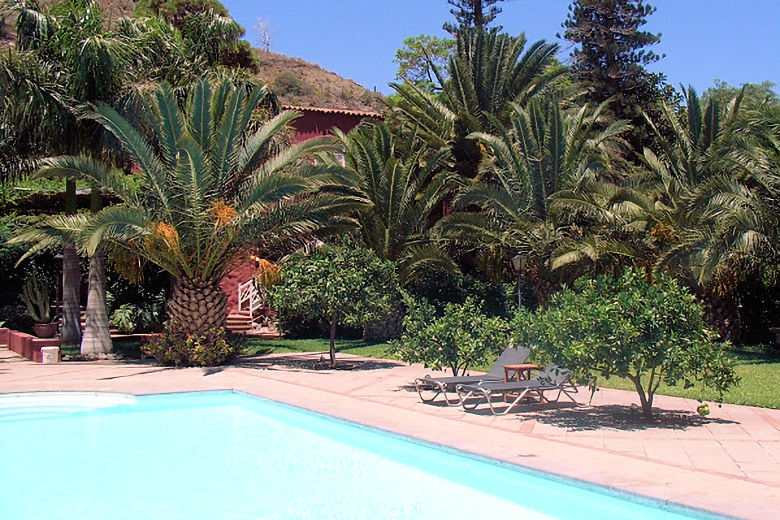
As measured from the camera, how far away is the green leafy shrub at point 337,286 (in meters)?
15.9

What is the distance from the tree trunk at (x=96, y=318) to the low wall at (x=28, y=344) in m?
0.70

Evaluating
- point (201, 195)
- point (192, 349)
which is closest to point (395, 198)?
point (201, 195)

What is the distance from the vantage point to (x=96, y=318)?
18.9 metres

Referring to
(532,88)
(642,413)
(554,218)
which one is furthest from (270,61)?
(642,413)

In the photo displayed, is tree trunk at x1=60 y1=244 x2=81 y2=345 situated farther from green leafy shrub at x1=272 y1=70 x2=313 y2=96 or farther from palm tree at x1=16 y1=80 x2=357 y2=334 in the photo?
green leafy shrub at x1=272 y1=70 x2=313 y2=96

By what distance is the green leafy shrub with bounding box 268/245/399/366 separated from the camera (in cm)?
1587

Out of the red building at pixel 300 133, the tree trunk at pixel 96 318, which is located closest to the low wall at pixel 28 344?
the tree trunk at pixel 96 318

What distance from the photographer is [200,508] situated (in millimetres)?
7695

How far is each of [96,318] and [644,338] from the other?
13.8m

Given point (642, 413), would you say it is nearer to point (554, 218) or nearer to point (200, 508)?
point (200, 508)

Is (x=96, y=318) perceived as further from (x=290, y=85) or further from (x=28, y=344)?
(x=290, y=85)

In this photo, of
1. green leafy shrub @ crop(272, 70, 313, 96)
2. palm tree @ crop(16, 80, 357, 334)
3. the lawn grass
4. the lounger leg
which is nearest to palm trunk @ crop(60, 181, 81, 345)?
palm tree @ crop(16, 80, 357, 334)

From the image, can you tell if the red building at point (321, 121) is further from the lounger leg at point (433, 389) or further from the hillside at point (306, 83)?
the hillside at point (306, 83)

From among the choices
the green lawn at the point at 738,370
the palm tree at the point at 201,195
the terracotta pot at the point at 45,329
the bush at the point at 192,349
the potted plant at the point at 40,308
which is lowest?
the green lawn at the point at 738,370
